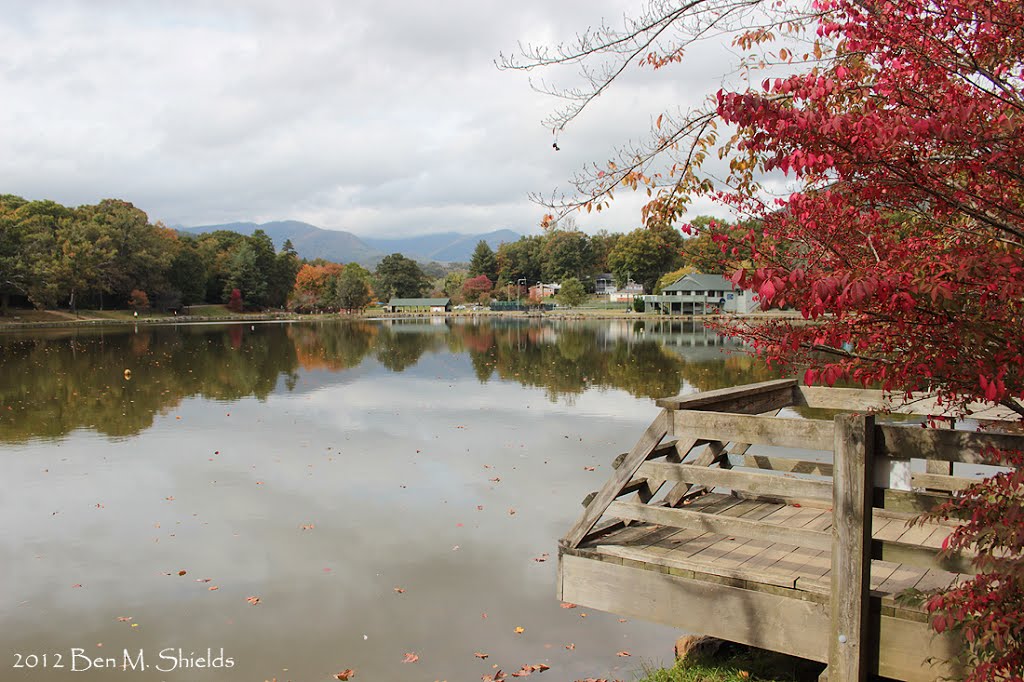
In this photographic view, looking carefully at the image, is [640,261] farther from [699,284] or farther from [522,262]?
[522,262]

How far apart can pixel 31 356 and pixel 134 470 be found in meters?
26.3

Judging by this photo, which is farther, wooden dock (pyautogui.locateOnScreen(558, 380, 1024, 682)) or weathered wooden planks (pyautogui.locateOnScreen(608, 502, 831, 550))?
weathered wooden planks (pyautogui.locateOnScreen(608, 502, 831, 550))

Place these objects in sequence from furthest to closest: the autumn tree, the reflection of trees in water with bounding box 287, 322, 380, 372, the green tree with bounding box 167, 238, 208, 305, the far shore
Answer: the autumn tree → the green tree with bounding box 167, 238, 208, 305 → the far shore → the reflection of trees in water with bounding box 287, 322, 380, 372

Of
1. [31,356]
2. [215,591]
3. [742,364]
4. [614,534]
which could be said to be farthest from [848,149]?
[31,356]

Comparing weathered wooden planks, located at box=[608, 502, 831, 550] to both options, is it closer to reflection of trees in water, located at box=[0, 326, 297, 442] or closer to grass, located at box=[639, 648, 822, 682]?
grass, located at box=[639, 648, 822, 682]

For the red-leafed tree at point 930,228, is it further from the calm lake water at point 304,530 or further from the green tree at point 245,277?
the green tree at point 245,277

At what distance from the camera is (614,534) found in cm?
588

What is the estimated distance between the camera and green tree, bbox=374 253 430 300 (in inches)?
5468

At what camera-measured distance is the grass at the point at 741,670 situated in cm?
543

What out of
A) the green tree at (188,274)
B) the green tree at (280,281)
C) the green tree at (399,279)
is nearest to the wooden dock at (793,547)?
the green tree at (188,274)

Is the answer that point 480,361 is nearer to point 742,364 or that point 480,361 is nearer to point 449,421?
point 742,364

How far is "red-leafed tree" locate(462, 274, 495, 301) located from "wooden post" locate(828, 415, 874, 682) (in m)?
131

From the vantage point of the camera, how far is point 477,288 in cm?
13625

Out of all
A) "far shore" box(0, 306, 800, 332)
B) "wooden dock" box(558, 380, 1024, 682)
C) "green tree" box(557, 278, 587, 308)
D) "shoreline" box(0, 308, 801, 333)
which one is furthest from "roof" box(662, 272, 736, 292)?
"wooden dock" box(558, 380, 1024, 682)
